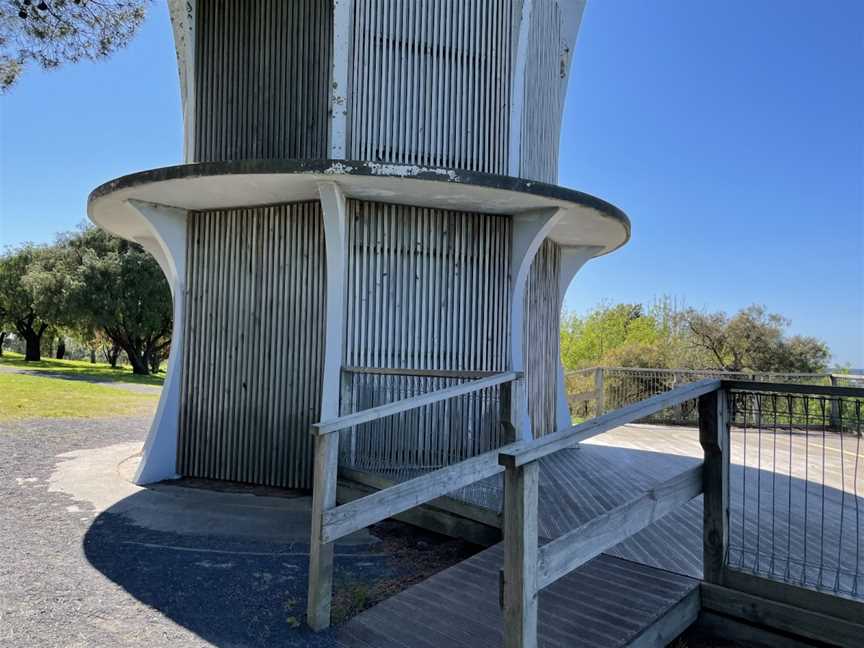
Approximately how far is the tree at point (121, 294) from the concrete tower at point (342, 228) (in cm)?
2321

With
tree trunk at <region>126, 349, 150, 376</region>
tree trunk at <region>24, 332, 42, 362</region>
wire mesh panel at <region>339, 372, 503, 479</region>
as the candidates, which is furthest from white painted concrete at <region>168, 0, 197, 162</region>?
tree trunk at <region>24, 332, 42, 362</region>

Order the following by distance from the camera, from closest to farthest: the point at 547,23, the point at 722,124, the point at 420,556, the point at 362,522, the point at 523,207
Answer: the point at 362,522 → the point at 420,556 → the point at 523,207 → the point at 547,23 → the point at 722,124

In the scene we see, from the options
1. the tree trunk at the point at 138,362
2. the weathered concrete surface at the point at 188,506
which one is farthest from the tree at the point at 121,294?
the weathered concrete surface at the point at 188,506

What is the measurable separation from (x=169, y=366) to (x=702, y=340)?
88.1 ft

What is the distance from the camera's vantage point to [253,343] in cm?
712

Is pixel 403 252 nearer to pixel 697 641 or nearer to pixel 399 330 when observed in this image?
pixel 399 330

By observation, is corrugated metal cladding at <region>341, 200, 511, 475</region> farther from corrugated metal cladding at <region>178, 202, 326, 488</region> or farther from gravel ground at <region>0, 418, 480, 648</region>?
gravel ground at <region>0, 418, 480, 648</region>

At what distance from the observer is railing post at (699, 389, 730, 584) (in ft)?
11.5

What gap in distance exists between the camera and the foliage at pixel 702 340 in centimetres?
2686

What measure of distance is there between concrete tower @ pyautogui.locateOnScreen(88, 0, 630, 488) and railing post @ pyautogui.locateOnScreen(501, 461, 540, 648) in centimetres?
358

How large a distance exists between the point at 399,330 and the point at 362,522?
3.52 meters

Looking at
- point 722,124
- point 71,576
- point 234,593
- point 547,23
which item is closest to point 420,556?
point 234,593

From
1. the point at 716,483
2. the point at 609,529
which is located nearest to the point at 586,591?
the point at 609,529

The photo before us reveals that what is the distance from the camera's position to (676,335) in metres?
29.7
